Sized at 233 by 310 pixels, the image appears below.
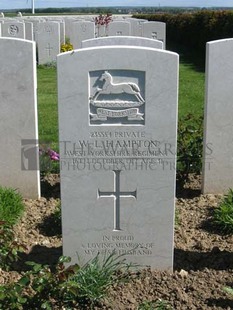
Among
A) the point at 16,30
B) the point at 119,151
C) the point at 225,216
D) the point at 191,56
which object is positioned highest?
the point at 16,30

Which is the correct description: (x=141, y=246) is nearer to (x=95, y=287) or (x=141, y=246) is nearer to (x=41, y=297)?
(x=95, y=287)

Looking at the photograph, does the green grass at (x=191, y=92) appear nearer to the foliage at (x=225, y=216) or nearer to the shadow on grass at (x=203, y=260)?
the foliage at (x=225, y=216)

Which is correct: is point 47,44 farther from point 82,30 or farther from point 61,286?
point 61,286

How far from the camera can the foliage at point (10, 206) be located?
4.55m

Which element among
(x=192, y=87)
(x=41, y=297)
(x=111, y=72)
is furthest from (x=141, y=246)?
(x=192, y=87)

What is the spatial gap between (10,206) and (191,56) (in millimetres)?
15803

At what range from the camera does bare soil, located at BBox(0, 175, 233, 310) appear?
3354 millimetres

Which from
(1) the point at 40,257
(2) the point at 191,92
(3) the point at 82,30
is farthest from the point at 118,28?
(1) the point at 40,257

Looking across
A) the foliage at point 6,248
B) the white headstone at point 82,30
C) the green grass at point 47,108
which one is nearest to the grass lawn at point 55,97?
the green grass at point 47,108

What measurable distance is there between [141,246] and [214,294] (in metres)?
0.57

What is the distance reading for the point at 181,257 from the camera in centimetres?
397

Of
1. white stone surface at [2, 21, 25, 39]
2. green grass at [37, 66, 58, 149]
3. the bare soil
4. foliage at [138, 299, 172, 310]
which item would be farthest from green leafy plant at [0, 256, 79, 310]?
white stone surface at [2, 21, 25, 39]

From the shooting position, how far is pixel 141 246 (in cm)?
367

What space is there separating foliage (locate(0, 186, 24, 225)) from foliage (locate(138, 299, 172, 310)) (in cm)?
161
